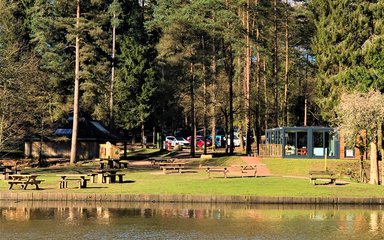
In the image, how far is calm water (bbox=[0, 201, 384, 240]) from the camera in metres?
19.5

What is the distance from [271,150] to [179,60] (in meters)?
13.7

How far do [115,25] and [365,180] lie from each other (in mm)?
37411

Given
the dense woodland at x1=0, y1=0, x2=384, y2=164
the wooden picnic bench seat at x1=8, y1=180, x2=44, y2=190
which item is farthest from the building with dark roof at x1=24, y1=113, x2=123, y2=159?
the wooden picnic bench seat at x1=8, y1=180, x2=44, y2=190

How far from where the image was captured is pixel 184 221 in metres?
22.1

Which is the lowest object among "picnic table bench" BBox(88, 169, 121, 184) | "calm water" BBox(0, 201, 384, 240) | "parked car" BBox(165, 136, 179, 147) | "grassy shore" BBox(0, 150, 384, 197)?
"calm water" BBox(0, 201, 384, 240)

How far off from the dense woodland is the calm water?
17821mm

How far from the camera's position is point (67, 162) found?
173ft

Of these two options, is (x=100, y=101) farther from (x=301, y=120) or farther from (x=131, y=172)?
(x=131, y=172)

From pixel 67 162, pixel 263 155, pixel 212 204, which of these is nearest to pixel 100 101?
pixel 67 162

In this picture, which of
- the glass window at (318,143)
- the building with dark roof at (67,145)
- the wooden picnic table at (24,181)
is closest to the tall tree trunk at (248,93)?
the glass window at (318,143)

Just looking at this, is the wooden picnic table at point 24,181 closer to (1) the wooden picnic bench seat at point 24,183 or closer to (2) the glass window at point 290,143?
(1) the wooden picnic bench seat at point 24,183

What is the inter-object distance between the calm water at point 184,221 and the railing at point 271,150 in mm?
24000

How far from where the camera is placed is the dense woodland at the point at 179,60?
49094 millimetres

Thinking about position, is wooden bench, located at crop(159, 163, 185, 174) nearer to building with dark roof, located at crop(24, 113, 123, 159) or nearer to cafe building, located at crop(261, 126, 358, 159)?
cafe building, located at crop(261, 126, 358, 159)
